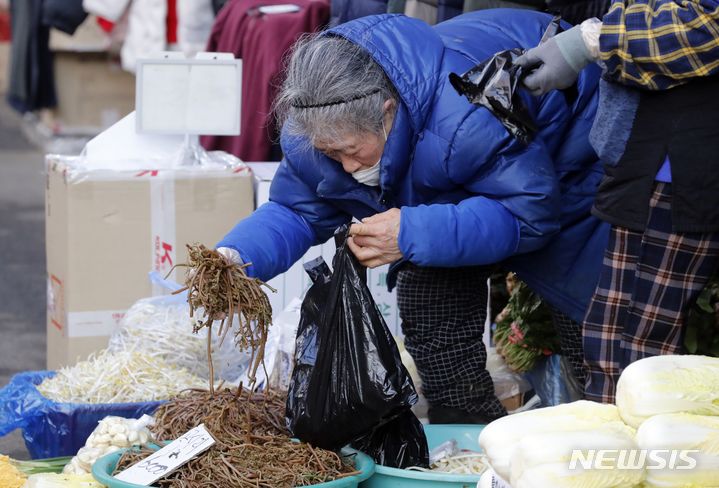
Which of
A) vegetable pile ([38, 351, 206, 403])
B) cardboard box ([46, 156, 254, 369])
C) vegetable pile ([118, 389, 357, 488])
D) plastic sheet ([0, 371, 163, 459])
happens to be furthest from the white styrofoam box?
vegetable pile ([118, 389, 357, 488])

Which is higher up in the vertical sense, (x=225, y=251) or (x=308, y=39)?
(x=308, y=39)

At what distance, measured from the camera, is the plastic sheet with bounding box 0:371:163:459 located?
10.5 ft

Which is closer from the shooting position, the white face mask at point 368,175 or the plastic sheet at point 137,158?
the white face mask at point 368,175

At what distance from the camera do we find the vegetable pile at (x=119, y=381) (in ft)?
Answer: 10.9

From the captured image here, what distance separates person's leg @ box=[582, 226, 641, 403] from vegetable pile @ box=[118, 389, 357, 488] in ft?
2.13

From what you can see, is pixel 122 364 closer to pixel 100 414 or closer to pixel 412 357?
pixel 100 414

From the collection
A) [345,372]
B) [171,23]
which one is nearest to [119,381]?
[345,372]


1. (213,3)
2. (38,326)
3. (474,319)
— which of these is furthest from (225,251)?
(213,3)

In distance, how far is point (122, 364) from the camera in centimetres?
344

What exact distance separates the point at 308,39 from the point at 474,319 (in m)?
0.97

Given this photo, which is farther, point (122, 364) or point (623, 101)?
point (122, 364)

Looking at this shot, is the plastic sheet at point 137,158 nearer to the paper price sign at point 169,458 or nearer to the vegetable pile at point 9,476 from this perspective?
the vegetable pile at point 9,476

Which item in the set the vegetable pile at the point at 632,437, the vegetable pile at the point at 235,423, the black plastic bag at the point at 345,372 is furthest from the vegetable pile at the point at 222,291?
the vegetable pile at the point at 632,437

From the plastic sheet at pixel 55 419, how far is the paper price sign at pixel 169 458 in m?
0.64
